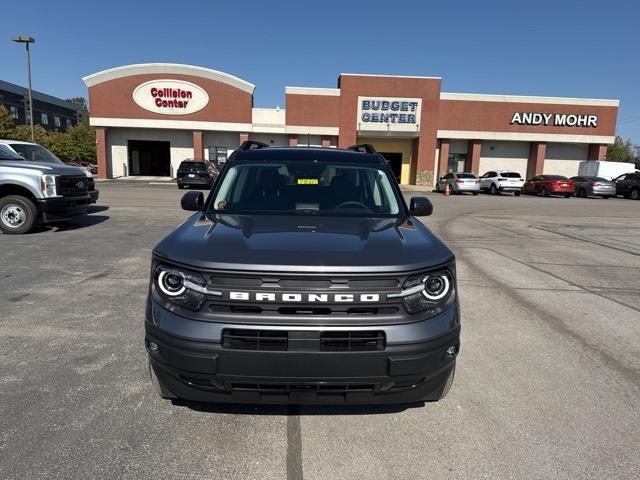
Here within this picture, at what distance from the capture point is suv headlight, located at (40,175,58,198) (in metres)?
9.77

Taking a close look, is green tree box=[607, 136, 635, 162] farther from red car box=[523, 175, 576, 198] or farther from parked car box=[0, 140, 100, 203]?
parked car box=[0, 140, 100, 203]

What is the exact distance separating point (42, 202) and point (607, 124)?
140 feet

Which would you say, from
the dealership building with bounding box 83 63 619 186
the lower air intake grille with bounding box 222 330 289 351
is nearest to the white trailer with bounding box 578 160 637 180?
the dealership building with bounding box 83 63 619 186

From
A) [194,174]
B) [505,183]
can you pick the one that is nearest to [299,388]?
[194,174]

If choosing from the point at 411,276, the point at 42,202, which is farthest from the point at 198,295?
the point at 42,202

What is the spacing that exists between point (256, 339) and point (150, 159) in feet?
148

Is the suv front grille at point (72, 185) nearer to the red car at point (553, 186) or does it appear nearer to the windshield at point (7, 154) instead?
the windshield at point (7, 154)

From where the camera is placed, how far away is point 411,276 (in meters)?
2.55

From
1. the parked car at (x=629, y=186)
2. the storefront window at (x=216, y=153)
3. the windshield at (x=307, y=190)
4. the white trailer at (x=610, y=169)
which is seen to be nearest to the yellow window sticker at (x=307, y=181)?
the windshield at (x=307, y=190)

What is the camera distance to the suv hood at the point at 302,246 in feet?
8.16

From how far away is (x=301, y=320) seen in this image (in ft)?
7.97

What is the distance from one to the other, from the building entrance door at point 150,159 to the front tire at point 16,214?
32477 millimetres

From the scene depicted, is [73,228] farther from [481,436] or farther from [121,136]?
[121,136]

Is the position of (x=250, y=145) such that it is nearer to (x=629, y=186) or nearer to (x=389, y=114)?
(x=389, y=114)
